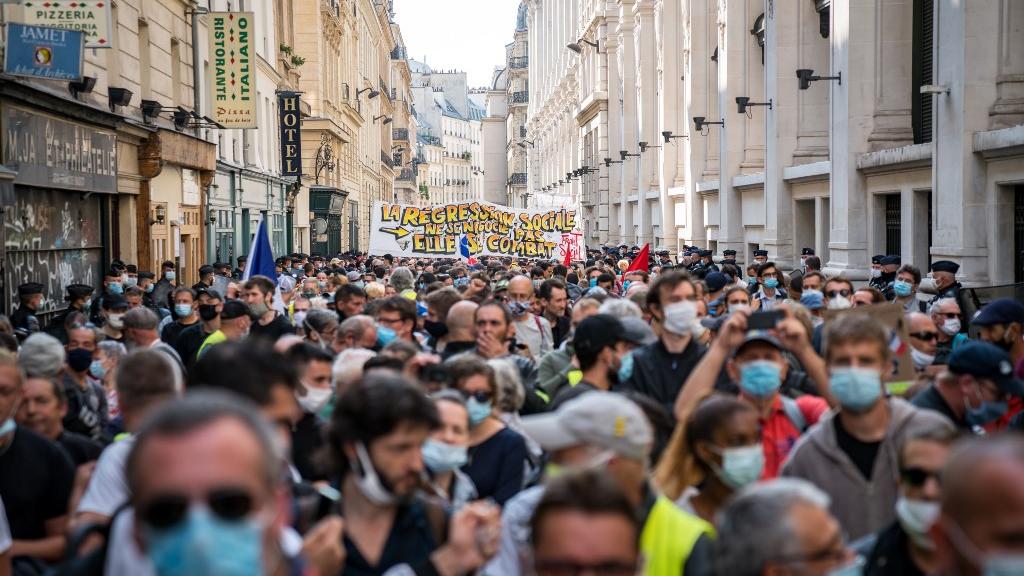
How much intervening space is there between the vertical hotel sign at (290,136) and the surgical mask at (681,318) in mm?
34273

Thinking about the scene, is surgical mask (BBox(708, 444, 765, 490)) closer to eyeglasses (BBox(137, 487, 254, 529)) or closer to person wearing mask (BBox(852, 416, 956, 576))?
person wearing mask (BBox(852, 416, 956, 576))

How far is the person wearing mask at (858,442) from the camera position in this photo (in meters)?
5.04

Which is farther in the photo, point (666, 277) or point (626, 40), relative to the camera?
point (626, 40)

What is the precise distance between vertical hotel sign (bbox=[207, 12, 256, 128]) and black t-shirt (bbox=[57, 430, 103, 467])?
21541mm

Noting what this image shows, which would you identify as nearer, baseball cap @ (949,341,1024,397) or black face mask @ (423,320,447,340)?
baseball cap @ (949,341,1024,397)

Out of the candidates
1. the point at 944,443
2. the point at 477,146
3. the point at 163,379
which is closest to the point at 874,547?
the point at 944,443

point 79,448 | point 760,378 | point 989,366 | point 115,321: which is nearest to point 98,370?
point 79,448

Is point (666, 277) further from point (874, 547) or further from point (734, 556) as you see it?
point (734, 556)

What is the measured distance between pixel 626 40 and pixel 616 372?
4409 cm

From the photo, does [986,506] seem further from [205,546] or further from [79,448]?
[79,448]

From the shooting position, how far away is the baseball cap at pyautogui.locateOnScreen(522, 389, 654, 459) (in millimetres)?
4184

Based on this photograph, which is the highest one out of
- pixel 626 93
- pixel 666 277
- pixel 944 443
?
pixel 626 93

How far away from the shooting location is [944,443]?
14.3 ft

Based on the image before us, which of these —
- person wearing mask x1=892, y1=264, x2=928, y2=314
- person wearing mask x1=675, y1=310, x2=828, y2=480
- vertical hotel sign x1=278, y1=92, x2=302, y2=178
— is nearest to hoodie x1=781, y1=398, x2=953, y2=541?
person wearing mask x1=675, y1=310, x2=828, y2=480
